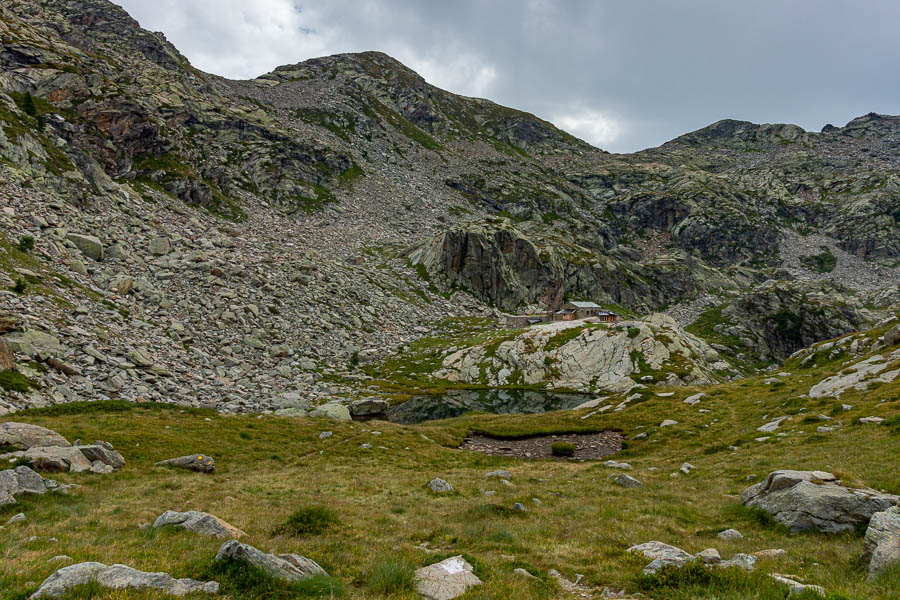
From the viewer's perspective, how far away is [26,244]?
154 ft

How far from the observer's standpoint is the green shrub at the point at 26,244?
46.7 meters

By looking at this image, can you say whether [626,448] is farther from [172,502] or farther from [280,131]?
[280,131]

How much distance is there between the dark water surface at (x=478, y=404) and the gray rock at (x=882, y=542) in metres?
49.7

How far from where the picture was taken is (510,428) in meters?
47.4

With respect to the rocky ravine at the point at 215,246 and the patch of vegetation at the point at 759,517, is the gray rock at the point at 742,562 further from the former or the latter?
the rocky ravine at the point at 215,246

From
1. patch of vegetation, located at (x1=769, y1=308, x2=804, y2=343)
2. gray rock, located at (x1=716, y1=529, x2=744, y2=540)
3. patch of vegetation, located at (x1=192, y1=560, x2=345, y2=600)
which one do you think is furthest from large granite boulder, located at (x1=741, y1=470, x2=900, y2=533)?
patch of vegetation, located at (x1=769, y1=308, x2=804, y2=343)

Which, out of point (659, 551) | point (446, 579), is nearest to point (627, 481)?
point (659, 551)

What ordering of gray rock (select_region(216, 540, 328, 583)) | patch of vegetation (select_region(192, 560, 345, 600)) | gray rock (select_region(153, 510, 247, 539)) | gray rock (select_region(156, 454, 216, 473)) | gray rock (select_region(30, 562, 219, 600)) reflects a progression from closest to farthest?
gray rock (select_region(30, 562, 219, 600)) < patch of vegetation (select_region(192, 560, 345, 600)) < gray rock (select_region(216, 540, 328, 583)) < gray rock (select_region(153, 510, 247, 539)) < gray rock (select_region(156, 454, 216, 473))

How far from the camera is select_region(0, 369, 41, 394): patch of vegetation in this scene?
2911 centimetres

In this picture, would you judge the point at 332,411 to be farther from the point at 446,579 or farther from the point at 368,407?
the point at 446,579

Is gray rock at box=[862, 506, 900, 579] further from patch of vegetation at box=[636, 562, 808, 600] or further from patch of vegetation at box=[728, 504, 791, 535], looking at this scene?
patch of vegetation at box=[728, 504, 791, 535]

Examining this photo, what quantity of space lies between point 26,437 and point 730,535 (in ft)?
105

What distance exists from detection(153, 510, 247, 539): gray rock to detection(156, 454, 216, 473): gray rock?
43.1ft

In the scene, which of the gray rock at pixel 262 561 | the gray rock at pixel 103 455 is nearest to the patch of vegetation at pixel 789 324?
the gray rock at pixel 262 561
